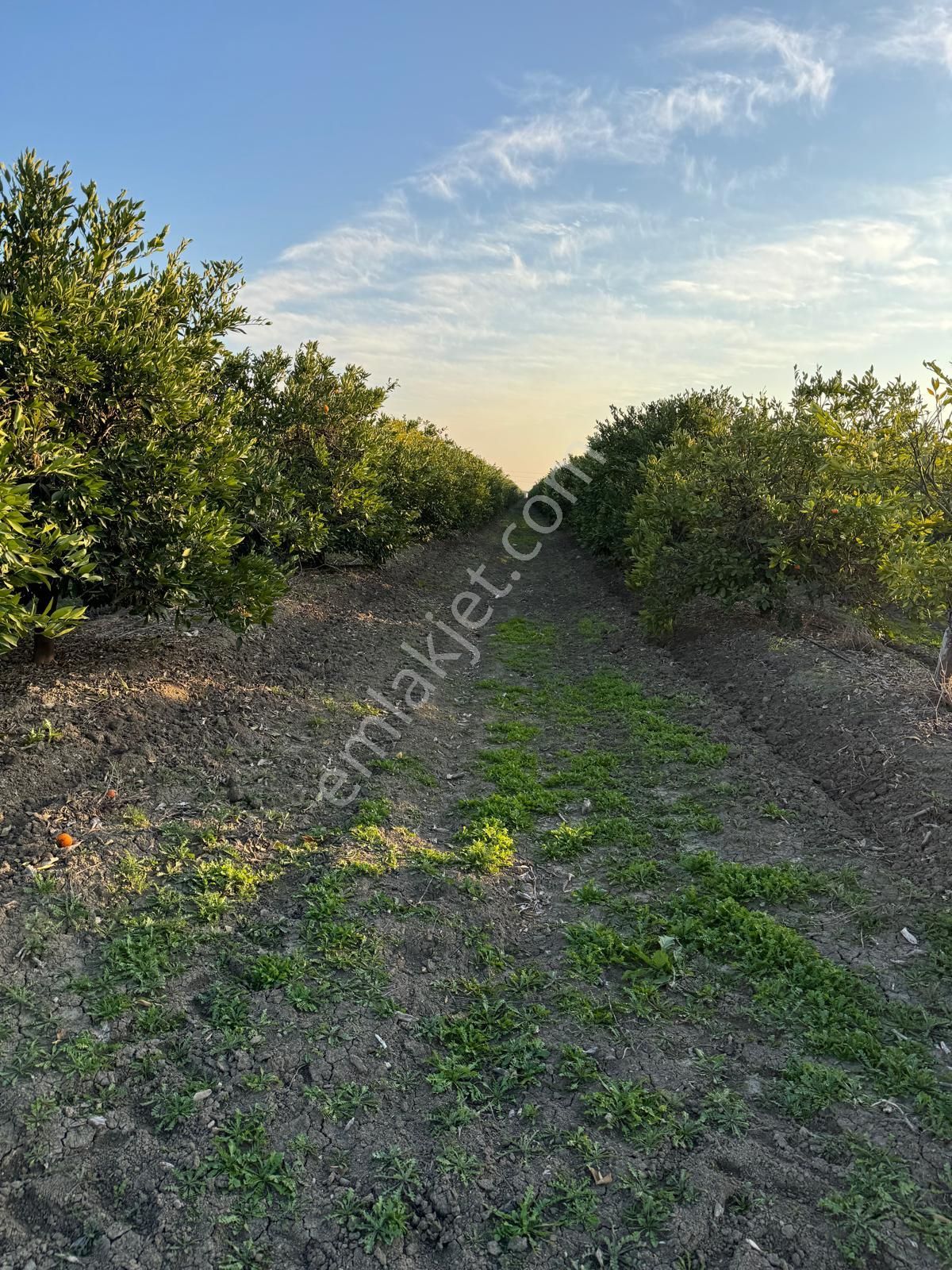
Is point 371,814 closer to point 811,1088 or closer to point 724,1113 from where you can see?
point 724,1113

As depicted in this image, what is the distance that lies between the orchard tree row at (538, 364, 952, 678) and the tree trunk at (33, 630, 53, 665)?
8274 mm

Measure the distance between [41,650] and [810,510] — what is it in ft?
32.1

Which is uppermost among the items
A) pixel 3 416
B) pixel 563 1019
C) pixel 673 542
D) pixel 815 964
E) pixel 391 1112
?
pixel 673 542

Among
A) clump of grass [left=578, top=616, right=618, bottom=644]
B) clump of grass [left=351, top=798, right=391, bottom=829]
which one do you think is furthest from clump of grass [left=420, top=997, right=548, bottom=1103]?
clump of grass [left=578, top=616, right=618, bottom=644]

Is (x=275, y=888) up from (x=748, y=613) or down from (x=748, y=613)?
down

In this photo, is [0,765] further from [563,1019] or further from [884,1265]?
[884,1265]

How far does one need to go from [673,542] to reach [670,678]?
3.72 m

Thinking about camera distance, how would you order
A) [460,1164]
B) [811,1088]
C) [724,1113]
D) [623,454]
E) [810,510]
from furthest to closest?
[623,454]
[810,510]
[811,1088]
[724,1113]
[460,1164]

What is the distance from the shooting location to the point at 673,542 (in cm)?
1329

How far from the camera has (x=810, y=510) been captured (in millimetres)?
9516

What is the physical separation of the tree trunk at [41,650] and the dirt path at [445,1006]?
0.25m

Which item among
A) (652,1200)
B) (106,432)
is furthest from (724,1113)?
(106,432)

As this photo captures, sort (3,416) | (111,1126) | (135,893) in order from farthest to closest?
(3,416), (135,893), (111,1126)

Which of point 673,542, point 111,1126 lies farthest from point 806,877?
point 673,542
